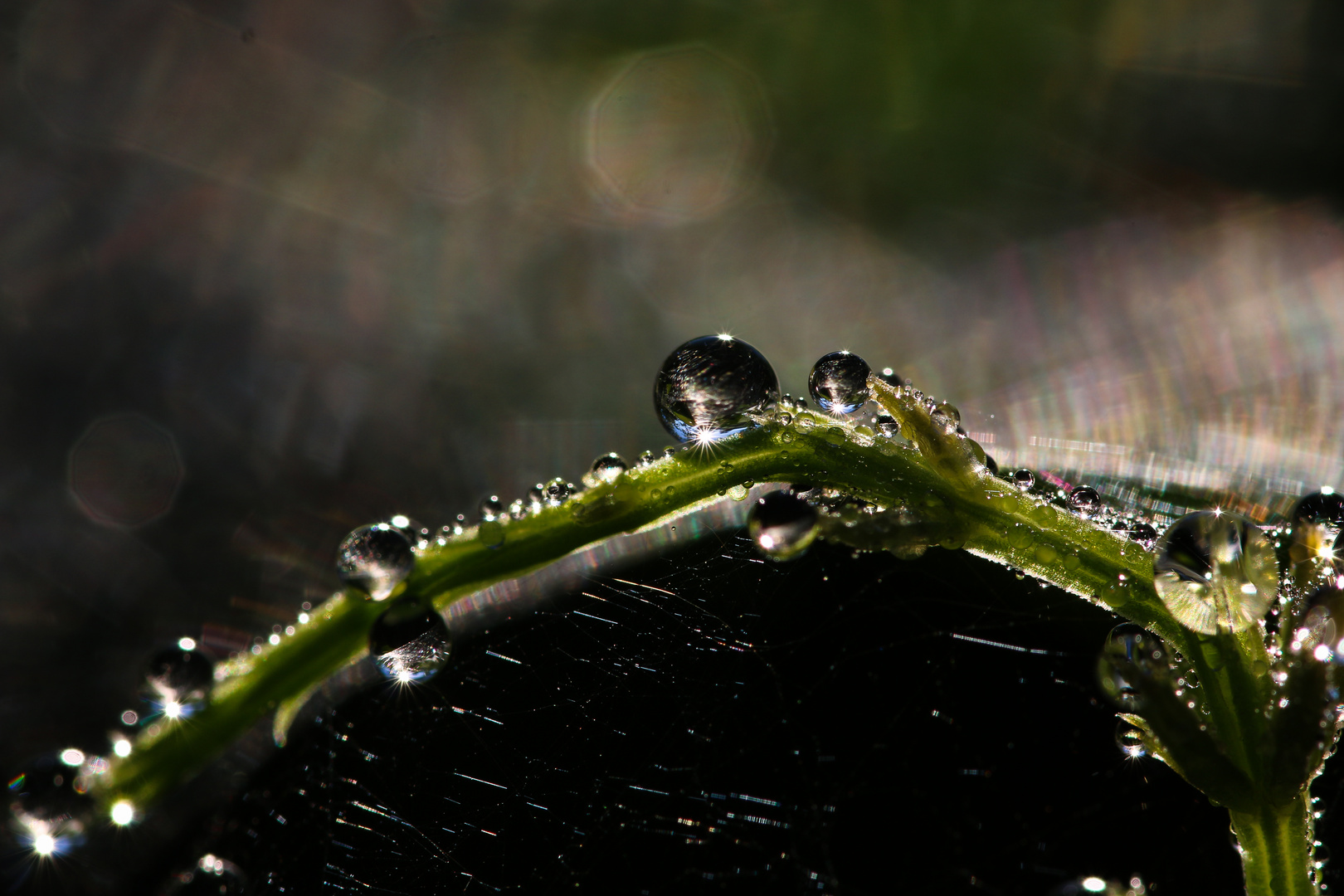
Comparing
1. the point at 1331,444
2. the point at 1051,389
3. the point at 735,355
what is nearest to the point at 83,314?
the point at 735,355

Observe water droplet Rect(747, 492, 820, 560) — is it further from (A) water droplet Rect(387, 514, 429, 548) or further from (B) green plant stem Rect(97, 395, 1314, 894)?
(A) water droplet Rect(387, 514, 429, 548)

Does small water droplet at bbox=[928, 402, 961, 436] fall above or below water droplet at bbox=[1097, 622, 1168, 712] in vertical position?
above

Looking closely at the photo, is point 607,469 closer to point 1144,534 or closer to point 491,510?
point 491,510

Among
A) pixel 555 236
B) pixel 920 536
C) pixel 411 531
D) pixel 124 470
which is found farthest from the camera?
pixel 555 236

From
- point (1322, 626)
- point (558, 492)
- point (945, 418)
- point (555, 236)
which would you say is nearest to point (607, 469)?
point (558, 492)

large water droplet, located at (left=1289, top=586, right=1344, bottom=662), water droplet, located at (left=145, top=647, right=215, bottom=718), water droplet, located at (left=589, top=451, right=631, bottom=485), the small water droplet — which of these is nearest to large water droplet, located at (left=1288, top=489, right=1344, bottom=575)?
large water droplet, located at (left=1289, top=586, right=1344, bottom=662)

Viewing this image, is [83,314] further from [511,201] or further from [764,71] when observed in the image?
[764,71]
